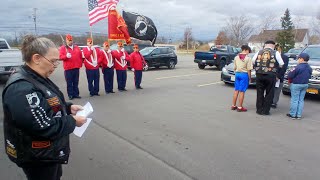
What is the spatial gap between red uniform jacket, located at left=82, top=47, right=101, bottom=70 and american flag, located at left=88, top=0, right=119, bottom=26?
303cm

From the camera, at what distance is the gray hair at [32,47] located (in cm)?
234

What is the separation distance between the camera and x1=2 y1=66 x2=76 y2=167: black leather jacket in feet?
7.04

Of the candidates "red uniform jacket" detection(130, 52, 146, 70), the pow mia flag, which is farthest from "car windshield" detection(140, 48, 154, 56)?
"red uniform jacket" detection(130, 52, 146, 70)

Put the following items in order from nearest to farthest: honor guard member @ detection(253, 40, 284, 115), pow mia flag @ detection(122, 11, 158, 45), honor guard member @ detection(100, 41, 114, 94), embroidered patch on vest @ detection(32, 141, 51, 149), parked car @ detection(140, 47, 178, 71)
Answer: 1. embroidered patch on vest @ detection(32, 141, 51, 149)
2. honor guard member @ detection(253, 40, 284, 115)
3. honor guard member @ detection(100, 41, 114, 94)
4. pow mia flag @ detection(122, 11, 158, 45)
5. parked car @ detection(140, 47, 178, 71)

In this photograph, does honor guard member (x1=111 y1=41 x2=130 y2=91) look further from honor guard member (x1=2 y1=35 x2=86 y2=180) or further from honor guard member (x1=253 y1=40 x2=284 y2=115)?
honor guard member (x1=2 y1=35 x2=86 y2=180)

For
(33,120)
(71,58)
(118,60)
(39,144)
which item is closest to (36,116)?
(33,120)

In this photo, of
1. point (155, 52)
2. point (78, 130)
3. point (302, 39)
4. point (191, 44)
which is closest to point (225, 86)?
point (155, 52)

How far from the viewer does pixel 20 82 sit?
219 cm

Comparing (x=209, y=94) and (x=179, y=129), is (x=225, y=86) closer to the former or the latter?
(x=209, y=94)

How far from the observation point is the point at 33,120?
215 cm

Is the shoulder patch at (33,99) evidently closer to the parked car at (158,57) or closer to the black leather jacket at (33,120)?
the black leather jacket at (33,120)

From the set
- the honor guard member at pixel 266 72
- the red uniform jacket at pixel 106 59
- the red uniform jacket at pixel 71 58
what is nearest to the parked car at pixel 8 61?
the red uniform jacket at pixel 71 58

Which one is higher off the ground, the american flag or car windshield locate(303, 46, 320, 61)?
the american flag

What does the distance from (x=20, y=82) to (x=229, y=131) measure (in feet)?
16.2
